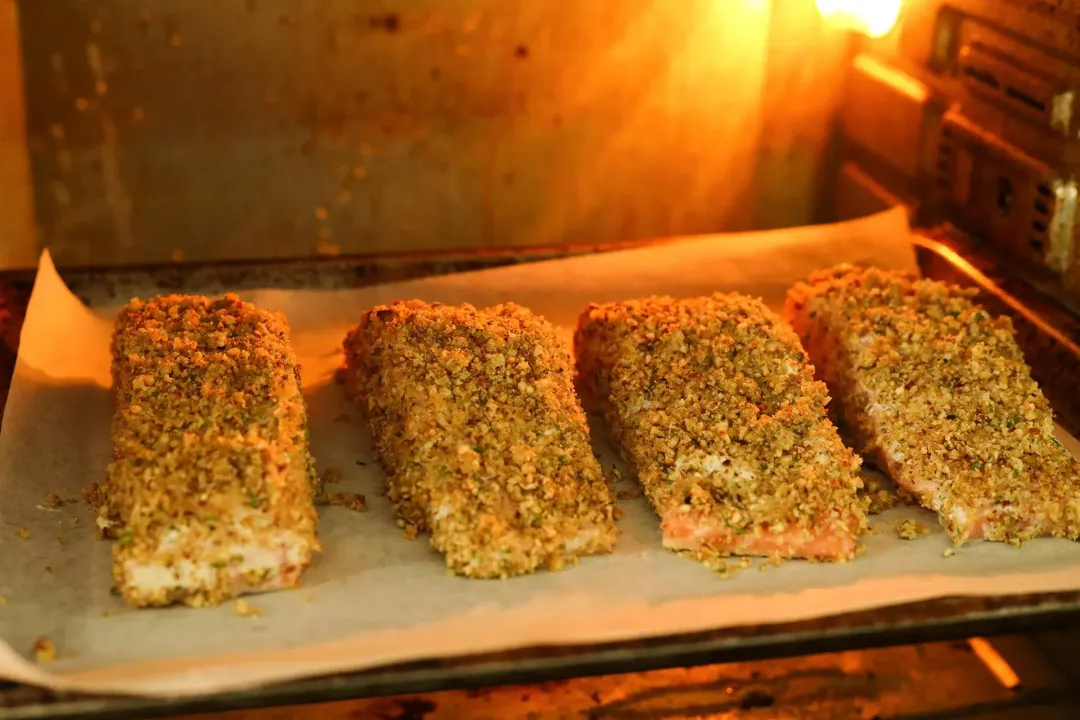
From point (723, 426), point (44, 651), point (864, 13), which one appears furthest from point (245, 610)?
point (864, 13)

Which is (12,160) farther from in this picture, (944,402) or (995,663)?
(995,663)

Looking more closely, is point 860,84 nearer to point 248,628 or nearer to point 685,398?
point 685,398

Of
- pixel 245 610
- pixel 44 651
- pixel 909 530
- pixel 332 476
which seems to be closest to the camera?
pixel 44 651

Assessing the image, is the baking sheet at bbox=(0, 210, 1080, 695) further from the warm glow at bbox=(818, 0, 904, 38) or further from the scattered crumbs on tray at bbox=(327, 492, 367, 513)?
the warm glow at bbox=(818, 0, 904, 38)

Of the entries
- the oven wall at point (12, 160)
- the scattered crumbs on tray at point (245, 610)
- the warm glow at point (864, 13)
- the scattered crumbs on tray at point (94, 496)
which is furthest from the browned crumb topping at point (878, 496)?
the oven wall at point (12, 160)

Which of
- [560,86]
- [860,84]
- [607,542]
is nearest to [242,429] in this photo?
[607,542]

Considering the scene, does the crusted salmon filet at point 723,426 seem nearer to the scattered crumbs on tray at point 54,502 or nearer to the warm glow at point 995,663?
the warm glow at point 995,663

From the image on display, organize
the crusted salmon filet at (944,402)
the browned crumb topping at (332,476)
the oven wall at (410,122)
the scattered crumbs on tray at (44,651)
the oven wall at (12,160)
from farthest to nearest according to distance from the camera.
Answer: the oven wall at (410,122), the oven wall at (12,160), the browned crumb topping at (332,476), the crusted salmon filet at (944,402), the scattered crumbs on tray at (44,651)
